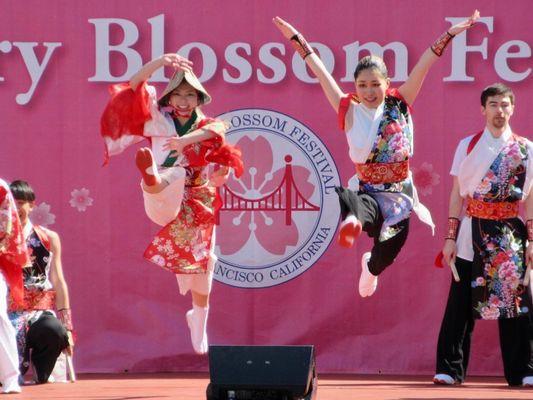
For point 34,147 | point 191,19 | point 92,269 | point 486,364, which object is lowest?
point 486,364

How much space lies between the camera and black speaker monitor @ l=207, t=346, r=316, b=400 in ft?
18.3

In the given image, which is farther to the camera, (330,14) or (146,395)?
(330,14)

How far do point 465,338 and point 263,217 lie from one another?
121 centimetres

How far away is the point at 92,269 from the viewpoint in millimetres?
7625

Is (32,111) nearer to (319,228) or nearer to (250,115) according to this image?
(250,115)

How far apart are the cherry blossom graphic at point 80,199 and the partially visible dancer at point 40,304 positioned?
11.2 inches

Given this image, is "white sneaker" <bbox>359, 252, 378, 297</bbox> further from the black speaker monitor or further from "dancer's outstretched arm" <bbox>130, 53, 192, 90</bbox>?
"dancer's outstretched arm" <bbox>130, 53, 192, 90</bbox>

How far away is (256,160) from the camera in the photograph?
7.58 meters

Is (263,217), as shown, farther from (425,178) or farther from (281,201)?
(425,178)

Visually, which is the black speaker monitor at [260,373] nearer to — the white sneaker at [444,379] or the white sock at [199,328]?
the white sock at [199,328]

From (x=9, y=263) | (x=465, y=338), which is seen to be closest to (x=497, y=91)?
(x=465, y=338)

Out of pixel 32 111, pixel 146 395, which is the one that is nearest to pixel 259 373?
pixel 146 395

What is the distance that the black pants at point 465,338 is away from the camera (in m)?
6.91

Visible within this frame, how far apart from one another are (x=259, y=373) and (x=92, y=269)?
2187 millimetres
